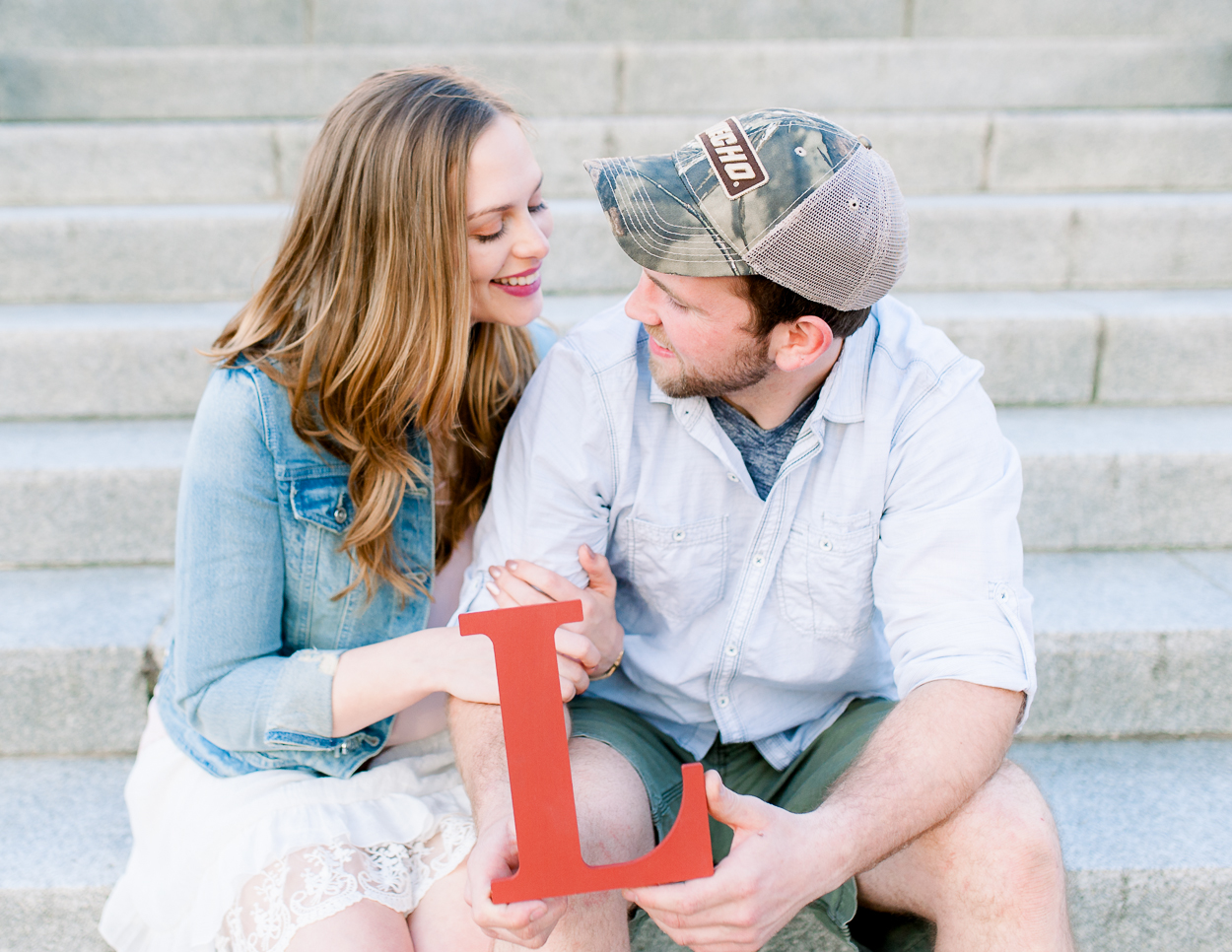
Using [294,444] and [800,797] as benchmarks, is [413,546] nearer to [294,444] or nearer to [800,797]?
[294,444]

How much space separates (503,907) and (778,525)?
0.72m

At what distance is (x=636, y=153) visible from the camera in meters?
2.99

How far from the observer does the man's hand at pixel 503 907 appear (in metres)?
1.09

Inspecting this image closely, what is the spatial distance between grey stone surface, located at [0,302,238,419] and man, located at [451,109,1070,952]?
1.26m

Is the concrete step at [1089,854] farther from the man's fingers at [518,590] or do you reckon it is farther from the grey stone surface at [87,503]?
the man's fingers at [518,590]

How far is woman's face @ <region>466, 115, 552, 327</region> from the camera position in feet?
4.88

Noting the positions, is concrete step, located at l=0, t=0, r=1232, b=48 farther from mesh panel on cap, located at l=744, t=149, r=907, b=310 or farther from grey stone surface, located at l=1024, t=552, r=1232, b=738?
mesh panel on cap, located at l=744, t=149, r=907, b=310

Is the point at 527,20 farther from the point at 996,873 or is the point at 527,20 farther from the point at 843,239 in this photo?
the point at 996,873

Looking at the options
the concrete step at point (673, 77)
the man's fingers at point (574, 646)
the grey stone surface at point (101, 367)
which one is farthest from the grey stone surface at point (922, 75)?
the man's fingers at point (574, 646)

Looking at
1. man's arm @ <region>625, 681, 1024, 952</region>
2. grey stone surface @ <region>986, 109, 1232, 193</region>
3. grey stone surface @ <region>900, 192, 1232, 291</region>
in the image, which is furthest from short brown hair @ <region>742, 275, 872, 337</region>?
grey stone surface @ <region>986, 109, 1232, 193</region>

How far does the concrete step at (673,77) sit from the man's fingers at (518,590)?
2353mm

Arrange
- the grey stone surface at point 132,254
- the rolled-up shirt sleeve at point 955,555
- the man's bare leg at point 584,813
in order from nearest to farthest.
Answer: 1. the man's bare leg at point 584,813
2. the rolled-up shirt sleeve at point 955,555
3. the grey stone surface at point 132,254

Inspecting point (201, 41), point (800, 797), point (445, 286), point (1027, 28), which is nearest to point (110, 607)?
point (445, 286)

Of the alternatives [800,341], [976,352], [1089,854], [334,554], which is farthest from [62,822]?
[976,352]
